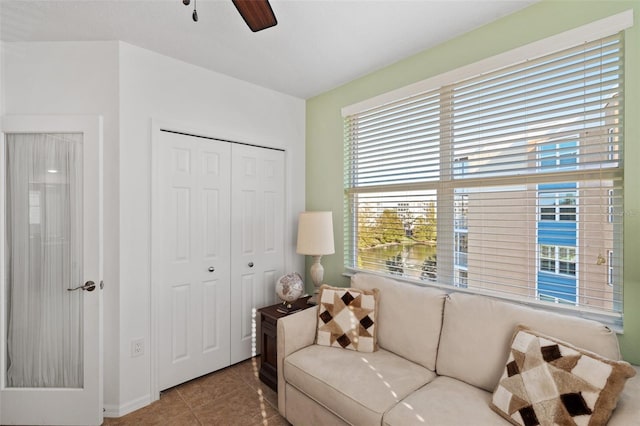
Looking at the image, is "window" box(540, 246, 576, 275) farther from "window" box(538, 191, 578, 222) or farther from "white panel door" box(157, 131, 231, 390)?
"white panel door" box(157, 131, 231, 390)

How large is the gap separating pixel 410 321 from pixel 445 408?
0.59 meters

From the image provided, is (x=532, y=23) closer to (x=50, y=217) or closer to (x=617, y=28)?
(x=617, y=28)

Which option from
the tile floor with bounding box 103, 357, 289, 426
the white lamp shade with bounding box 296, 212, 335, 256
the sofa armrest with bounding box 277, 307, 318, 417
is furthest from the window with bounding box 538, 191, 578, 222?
the tile floor with bounding box 103, 357, 289, 426

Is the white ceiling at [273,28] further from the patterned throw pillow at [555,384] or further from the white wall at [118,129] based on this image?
the patterned throw pillow at [555,384]

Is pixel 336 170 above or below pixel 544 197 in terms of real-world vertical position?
above

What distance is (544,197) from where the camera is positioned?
1.80 metres

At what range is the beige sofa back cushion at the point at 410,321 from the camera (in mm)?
1874

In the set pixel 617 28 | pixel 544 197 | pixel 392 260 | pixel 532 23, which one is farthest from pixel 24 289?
pixel 617 28

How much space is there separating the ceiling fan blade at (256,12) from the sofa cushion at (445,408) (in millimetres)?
1868

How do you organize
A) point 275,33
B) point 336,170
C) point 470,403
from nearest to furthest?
point 470,403, point 275,33, point 336,170

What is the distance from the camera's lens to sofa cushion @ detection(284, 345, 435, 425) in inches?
59.9

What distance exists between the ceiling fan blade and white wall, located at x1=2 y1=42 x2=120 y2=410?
1.41 m

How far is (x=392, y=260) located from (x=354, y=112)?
1397mm

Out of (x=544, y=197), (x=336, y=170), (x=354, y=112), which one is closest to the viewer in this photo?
(x=544, y=197)
